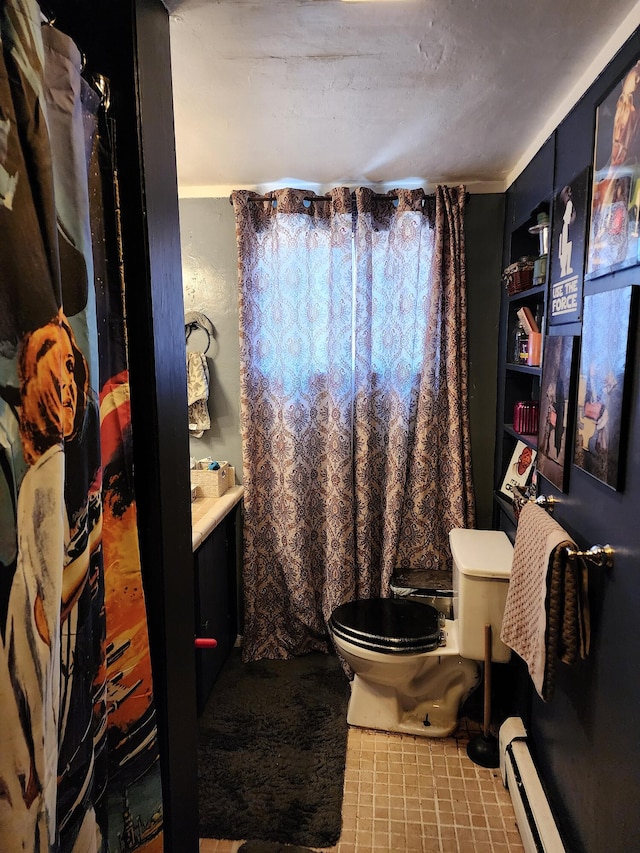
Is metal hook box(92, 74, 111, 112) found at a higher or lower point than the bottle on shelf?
higher

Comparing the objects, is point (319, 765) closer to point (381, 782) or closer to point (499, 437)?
point (381, 782)

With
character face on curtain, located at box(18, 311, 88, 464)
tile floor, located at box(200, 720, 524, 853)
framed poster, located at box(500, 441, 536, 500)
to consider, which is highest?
character face on curtain, located at box(18, 311, 88, 464)

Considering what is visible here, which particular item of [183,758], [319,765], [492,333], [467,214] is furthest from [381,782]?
[467,214]

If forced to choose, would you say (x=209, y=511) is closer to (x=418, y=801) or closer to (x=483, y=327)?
(x=418, y=801)

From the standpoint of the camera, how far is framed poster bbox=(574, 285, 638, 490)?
1136mm

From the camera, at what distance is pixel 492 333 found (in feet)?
8.15

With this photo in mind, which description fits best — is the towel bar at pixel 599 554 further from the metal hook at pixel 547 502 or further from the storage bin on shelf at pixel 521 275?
the storage bin on shelf at pixel 521 275

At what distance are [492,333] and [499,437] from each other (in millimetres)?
484

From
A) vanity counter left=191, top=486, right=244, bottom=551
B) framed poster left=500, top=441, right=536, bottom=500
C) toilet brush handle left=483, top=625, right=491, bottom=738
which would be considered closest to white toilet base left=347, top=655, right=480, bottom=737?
toilet brush handle left=483, top=625, right=491, bottom=738

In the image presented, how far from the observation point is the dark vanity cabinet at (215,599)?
7.03 ft

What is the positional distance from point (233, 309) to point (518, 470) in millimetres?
1499

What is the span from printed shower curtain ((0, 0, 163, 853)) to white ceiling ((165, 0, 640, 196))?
0.65 meters

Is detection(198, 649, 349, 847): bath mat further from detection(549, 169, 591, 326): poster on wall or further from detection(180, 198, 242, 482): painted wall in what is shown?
detection(549, 169, 591, 326): poster on wall

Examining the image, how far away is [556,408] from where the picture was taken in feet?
5.22
